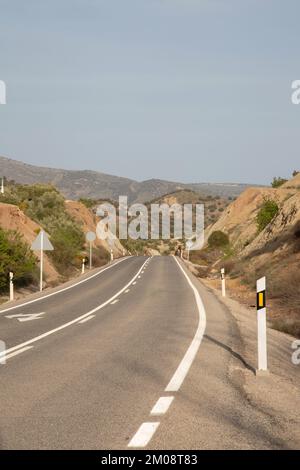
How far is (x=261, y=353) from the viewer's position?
8648 millimetres

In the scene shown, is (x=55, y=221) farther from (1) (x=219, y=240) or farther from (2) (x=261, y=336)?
(2) (x=261, y=336)

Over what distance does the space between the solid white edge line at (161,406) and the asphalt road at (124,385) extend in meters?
0.01

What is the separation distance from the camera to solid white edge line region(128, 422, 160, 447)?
510 centimetres

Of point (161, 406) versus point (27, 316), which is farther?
point (27, 316)

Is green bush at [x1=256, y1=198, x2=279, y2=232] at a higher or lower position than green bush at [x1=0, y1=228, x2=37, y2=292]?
higher

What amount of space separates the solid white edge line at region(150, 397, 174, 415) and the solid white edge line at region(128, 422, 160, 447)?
16.4 inches

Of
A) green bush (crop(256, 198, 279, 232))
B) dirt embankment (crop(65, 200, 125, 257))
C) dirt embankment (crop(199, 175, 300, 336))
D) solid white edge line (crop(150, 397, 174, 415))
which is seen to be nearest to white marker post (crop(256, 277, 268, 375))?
solid white edge line (crop(150, 397, 174, 415))

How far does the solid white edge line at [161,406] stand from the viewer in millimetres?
6119

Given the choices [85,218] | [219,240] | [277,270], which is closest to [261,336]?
[277,270]

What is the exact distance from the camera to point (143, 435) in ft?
17.5

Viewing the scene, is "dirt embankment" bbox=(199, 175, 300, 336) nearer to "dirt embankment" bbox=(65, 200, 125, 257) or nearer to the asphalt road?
the asphalt road

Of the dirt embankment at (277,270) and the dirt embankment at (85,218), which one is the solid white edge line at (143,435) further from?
the dirt embankment at (85,218)

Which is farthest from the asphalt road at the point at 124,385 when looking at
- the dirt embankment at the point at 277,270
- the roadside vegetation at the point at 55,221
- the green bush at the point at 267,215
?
the green bush at the point at 267,215

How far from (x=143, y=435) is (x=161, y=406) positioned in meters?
1.07
